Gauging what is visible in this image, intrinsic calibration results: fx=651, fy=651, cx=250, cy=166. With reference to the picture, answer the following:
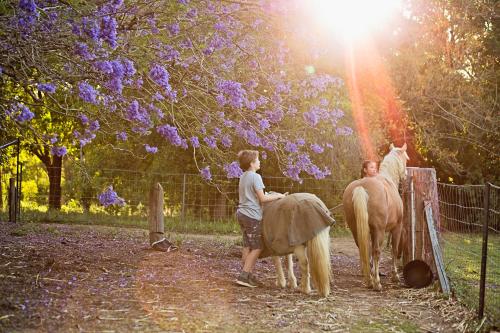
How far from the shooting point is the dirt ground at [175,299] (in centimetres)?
566

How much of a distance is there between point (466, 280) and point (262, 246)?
3128 millimetres

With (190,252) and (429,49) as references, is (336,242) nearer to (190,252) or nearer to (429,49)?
(190,252)

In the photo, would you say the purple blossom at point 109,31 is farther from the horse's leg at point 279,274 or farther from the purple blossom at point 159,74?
the horse's leg at point 279,274

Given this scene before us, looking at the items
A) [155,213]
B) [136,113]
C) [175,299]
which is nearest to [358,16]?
[155,213]

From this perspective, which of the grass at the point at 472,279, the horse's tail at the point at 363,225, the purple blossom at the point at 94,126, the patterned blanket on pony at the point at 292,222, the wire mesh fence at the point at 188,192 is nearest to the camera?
the grass at the point at 472,279

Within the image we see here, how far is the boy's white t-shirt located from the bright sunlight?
4.02m

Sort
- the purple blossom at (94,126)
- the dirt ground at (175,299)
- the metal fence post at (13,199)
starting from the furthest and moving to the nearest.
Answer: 1. the metal fence post at (13,199)
2. the purple blossom at (94,126)
3. the dirt ground at (175,299)

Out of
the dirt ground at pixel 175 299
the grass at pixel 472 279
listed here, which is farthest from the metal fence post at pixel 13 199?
the grass at pixel 472 279

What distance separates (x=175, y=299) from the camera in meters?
6.67

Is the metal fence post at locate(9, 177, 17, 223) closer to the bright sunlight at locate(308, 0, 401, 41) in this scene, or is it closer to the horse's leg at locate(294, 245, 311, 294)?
the bright sunlight at locate(308, 0, 401, 41)

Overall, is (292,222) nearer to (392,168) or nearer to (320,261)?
(320,261)

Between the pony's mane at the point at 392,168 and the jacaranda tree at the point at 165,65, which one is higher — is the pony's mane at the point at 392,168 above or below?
below

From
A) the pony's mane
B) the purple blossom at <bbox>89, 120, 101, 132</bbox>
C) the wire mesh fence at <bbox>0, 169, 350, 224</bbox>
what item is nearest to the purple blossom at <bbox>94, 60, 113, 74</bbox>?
the purple blossom at <bbox>89, 120, 101, 132</bbox>

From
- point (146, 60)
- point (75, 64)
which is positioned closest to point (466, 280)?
point (146, 60)
